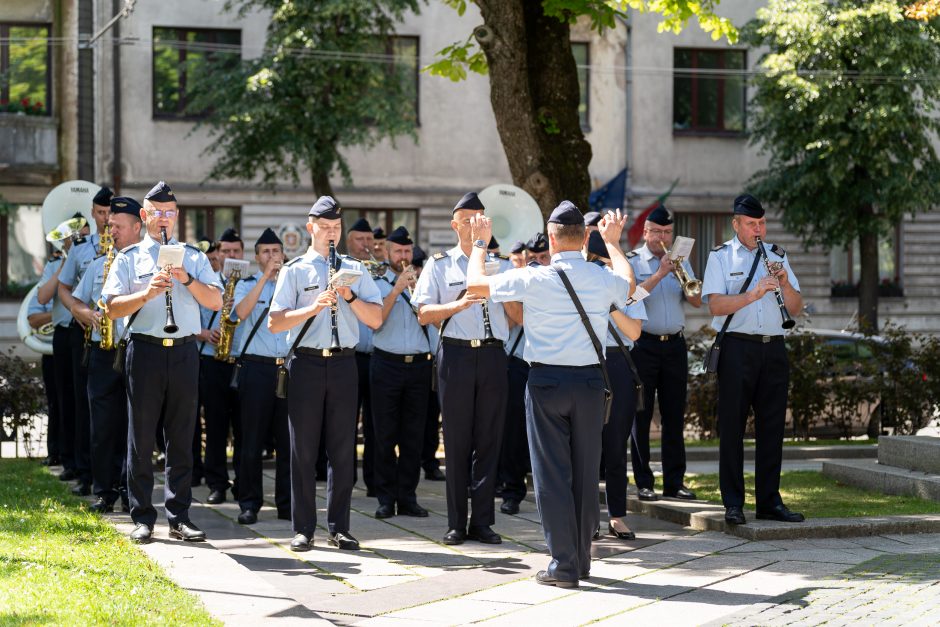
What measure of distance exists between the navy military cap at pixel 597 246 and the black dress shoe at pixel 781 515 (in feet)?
8.06

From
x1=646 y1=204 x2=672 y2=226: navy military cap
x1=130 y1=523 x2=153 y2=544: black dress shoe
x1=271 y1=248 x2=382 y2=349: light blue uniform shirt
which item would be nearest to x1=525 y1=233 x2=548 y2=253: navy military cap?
x1=646 y1=204 x2=672 y2=226: navy military cap

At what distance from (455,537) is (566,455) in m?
1.74

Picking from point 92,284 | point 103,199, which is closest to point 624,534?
point 92,284

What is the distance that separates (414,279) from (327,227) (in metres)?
1.24

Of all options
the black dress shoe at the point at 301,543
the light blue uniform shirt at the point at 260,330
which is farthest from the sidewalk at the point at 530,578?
the light blue uniform shirt at the point at 260,330

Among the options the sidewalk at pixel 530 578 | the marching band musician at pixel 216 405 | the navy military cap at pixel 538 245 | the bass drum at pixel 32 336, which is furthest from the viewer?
the bass drum at pixel 32 336

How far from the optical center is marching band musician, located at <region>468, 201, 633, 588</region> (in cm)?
811

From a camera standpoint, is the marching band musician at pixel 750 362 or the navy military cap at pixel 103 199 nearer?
the marching band musician at pixel 750 362

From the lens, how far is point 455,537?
379 inches

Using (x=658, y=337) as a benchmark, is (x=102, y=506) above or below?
below

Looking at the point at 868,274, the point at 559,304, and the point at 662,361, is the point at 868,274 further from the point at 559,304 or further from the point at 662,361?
the point at 559,304

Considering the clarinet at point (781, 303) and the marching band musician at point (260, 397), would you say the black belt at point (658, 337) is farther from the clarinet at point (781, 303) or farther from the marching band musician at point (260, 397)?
the marching band musician at point (260, 397)

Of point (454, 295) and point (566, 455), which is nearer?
point (566, 455)

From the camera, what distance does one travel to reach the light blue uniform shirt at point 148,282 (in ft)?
31.2
